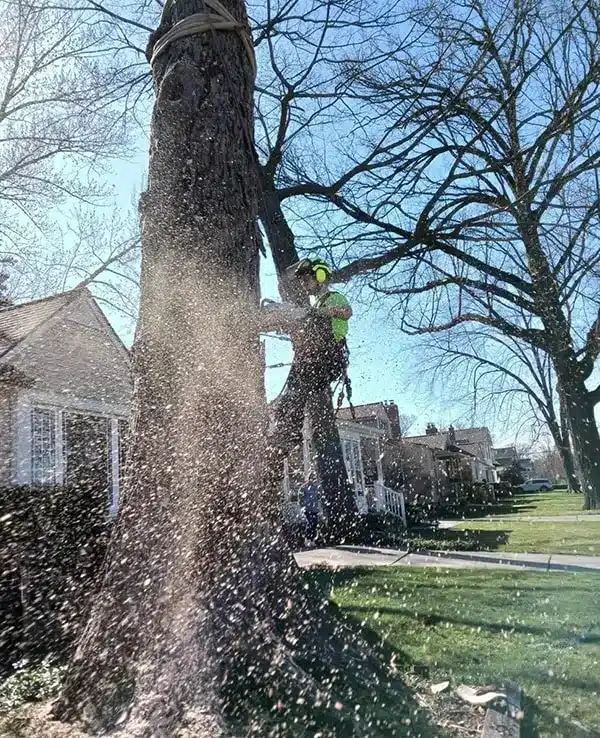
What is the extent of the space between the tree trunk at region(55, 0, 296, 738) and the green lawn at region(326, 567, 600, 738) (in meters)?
1.35

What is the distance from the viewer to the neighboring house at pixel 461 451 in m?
37.6

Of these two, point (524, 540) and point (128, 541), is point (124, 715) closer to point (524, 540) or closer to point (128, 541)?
point (128, 541)

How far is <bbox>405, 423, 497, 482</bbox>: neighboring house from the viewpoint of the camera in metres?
37.6

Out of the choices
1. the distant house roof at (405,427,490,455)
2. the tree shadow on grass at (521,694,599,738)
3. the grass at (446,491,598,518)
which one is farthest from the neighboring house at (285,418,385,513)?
the distant house roof at (405,427,490,455)

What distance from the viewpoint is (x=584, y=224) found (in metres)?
9.98

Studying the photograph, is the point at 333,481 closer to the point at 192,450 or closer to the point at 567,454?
the point at 192,450

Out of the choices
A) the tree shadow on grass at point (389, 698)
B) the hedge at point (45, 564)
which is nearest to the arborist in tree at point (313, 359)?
the tree shadow on grass at point (389, 698)

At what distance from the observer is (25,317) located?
1240 cm

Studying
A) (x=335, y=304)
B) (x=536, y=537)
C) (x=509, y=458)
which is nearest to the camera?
(x=335, y=304)

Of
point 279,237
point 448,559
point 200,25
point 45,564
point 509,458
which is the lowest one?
point 448,559

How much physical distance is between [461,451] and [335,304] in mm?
40886

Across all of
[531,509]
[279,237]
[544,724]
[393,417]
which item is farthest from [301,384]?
[393,417]

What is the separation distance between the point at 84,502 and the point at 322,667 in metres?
6.15

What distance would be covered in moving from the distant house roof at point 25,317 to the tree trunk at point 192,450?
763cm
